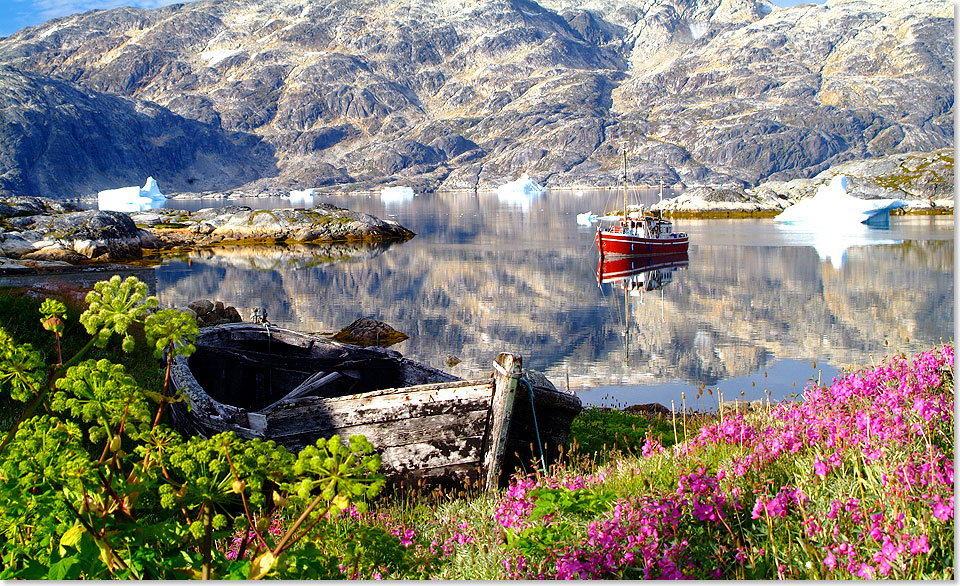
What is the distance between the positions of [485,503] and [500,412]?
1.66 m

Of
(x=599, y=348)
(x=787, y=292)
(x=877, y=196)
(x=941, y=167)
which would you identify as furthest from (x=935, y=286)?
(x=941, y=167)

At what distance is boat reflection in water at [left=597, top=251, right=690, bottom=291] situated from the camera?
39294 millimetres

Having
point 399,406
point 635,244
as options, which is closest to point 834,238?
point 635,244

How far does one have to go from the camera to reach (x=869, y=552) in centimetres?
381

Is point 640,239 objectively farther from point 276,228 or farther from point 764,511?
point 764,511

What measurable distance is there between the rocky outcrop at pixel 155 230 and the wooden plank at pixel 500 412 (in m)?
37.2

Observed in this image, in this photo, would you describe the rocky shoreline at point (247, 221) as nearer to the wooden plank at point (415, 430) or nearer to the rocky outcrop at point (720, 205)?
the rocky outcrop at point (720, 205)

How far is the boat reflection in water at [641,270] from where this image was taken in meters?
39.3

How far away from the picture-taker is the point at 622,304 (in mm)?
32375

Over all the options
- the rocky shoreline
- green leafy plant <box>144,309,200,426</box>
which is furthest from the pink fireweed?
the rocky shoreline

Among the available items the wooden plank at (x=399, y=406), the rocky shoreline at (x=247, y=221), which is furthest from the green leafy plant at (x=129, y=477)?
the rocky shoreline at (x=247, y=221)

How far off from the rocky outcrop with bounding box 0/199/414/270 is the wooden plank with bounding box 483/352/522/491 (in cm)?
3716

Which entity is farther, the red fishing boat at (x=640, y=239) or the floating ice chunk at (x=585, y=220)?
the floating ice chunk at (x=585, y=220)

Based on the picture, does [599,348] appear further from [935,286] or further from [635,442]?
[935,286]
